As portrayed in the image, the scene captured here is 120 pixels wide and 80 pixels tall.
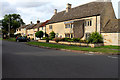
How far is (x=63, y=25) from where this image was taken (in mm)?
27688

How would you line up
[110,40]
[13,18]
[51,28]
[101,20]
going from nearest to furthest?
[110,40] < [101,20] < [51,28] < [13,18]

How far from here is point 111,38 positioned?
18.2 m

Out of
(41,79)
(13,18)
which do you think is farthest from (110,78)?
(13,18)

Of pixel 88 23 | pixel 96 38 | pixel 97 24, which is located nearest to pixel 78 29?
pixel 88 23

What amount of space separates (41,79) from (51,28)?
28.7 meters

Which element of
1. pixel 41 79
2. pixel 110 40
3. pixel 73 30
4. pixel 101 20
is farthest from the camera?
pixel 73 30

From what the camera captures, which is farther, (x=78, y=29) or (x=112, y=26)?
(x=78, y=29)

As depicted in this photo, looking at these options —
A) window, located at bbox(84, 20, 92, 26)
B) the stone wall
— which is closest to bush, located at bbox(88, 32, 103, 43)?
window, located at bbox(84, 20, 92, 26)

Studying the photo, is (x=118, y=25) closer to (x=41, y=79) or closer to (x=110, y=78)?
(x=110, y=78)

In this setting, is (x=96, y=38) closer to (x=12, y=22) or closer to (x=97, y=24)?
(x=97, y=24)

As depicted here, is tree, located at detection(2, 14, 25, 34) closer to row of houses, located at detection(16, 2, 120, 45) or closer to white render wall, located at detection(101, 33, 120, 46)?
row of houses, located at detection(16, 2, 120, 45)

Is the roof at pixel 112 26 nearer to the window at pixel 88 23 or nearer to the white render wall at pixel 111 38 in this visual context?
the white render wall at pixel 111 38

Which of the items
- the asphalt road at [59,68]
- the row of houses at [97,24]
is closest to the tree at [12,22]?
the row of houses at [97,24]

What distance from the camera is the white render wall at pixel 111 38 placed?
1752cm
